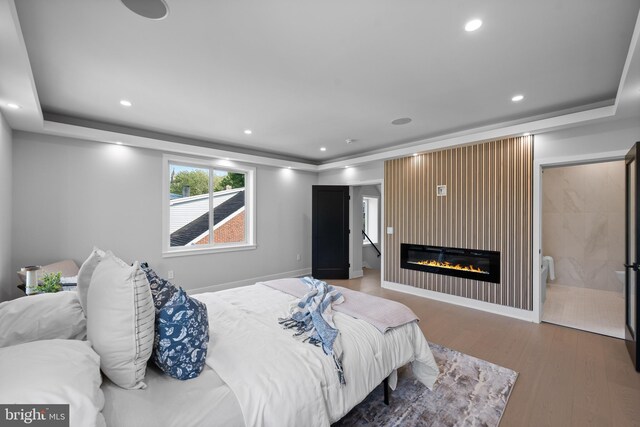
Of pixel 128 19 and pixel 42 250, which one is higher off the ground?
pixel 128 19

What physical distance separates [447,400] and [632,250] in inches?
94.2

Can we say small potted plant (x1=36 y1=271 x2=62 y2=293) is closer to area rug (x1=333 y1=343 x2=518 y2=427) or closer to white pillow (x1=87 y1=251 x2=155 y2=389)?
white pillow (x1=87 y1=251 x2=155 y2=389)

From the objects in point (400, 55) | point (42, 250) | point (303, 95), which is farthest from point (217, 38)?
point (42, 250)

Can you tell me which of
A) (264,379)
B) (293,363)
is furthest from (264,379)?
(293,363)

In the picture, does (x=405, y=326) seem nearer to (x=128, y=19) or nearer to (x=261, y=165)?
(x=128, y=19)

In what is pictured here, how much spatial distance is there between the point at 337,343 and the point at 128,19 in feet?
8.30

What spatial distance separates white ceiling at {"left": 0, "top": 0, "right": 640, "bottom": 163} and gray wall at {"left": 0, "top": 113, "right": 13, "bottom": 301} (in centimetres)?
59

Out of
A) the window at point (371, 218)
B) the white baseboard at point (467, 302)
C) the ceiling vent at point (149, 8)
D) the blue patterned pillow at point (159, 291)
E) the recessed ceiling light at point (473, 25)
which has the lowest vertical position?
the white baseboard at point (467, 302)

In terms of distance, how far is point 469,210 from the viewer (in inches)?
168

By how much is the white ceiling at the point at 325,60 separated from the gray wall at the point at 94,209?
20.5 inches

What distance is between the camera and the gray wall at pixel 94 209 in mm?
3486

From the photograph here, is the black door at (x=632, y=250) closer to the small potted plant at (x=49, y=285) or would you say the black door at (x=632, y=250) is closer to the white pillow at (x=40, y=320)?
the white pillow at (x=40, y=320)

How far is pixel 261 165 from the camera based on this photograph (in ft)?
18.8

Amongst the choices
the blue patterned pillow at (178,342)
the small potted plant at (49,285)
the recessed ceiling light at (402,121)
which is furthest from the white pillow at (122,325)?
the recessed ceiling light at (402,121)
